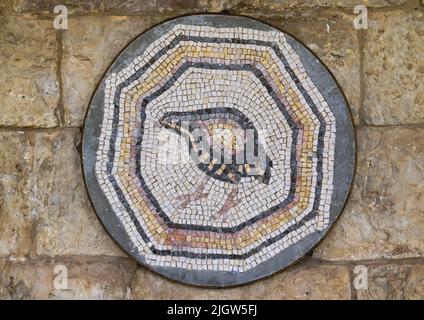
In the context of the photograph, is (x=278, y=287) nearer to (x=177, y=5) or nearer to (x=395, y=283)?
(x=395, y=283)

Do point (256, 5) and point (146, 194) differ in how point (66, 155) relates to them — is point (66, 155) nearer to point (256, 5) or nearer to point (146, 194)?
point (146, 194)

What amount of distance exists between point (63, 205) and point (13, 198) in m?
0.17

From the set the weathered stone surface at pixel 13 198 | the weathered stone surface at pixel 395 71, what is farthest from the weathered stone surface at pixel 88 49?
the weathered stone surface at pixel 395 71

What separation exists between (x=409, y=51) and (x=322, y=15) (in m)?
0.31

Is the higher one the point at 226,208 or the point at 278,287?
the point at 226,208

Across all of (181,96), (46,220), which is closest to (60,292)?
(46,220)

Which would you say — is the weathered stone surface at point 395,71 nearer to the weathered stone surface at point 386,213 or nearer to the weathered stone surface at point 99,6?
the weathered stone surface at point 386,213

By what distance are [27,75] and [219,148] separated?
687mm

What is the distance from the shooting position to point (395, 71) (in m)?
2.13

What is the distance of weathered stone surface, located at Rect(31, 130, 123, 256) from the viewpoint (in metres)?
2.13

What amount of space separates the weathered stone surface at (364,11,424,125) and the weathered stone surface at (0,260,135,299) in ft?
3.23

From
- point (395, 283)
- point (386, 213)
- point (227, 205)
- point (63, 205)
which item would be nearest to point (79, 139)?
point (63, 205)

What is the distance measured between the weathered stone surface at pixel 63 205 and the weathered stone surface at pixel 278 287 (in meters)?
0.15

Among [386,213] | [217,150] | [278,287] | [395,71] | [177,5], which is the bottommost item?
[278,287]
